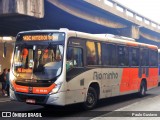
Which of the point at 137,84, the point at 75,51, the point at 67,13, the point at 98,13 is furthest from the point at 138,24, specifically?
the point at 75,51

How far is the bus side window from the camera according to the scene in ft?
37.6

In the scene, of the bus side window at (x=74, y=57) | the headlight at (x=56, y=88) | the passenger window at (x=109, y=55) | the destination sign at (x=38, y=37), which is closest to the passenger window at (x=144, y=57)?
the passenger window at (x=109, y=55)

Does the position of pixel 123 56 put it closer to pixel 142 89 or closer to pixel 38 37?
pixel 142 89

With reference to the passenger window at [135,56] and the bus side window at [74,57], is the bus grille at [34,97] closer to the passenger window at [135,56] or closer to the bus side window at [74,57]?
the bus side window at [74,57]

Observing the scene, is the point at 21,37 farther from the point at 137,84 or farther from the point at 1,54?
the point at 1,54

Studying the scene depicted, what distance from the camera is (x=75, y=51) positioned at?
1193 centimetres

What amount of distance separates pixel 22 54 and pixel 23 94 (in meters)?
1.39

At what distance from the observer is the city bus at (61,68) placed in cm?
1109

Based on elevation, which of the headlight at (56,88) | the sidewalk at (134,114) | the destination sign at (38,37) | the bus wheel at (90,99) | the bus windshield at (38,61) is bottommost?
the sidewalk at (134,114)

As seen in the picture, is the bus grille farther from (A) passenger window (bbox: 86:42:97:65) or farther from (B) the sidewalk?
(A) passenger window (bbox: 86:42:97:65)

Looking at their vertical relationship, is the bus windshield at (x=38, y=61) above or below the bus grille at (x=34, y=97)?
above

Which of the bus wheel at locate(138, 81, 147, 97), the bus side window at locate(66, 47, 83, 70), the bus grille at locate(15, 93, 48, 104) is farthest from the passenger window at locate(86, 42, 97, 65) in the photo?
the bus wheel at locate(138, 81, 147, 97)

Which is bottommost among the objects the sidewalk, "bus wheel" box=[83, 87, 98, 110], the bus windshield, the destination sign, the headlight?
the sidewalk

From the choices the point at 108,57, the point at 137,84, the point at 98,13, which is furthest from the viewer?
the point at 98,13
